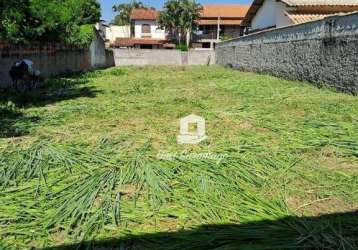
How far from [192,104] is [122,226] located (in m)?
6.10

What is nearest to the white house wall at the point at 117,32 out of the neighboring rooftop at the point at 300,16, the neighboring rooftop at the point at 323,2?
the neighboring rooftop at the point at 300,16

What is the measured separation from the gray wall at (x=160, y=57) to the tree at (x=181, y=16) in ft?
44.4

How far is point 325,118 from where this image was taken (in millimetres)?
7043

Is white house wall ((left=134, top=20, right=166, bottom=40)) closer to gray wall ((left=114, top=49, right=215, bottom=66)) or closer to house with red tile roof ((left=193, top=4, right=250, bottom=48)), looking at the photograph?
house with red tile roof ((left=193, top=4, right=250, bottom=48))

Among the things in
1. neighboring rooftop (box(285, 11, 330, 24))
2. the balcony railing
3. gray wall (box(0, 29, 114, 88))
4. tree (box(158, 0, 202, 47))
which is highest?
tree (box(158, 0, 202, 47))

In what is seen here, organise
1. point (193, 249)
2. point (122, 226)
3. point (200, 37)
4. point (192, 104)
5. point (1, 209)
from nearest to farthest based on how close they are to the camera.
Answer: point (193, 249) → point (122, 226) → point (1, 209) → point (192, 104) → point (200, 37)

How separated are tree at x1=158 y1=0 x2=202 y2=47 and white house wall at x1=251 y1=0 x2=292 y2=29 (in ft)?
Result: 59.5

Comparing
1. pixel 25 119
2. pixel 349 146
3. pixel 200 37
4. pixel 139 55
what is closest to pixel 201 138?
pixel 349 146

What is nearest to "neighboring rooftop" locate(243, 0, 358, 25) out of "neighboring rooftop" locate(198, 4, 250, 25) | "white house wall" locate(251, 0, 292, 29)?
"white house wall" locate(251, 0, 292, 29)

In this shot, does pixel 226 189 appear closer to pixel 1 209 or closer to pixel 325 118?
pixel 1 209

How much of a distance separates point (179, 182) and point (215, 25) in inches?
1943

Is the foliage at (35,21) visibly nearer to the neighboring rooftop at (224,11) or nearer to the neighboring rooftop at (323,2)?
the neighboring rooftop at (323,2)

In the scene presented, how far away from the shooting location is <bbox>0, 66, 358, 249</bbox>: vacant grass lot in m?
3.15

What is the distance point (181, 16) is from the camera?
47.0m
